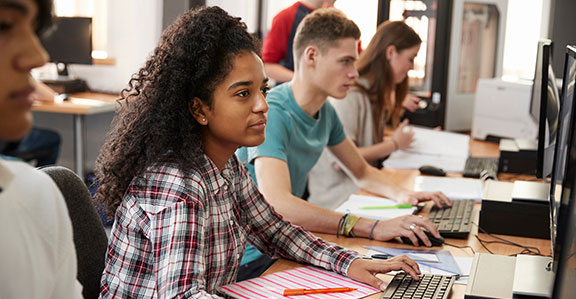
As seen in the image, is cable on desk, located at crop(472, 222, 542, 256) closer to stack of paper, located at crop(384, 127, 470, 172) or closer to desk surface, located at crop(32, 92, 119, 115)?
stack of paper, located at crop(384, 127, 470, 172)

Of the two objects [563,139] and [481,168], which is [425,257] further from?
[481,168]

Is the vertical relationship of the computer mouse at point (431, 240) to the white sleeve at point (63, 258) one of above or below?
below

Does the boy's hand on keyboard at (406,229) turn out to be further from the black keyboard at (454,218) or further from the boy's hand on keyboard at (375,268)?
the boy's hand on keyboard at (375,268)

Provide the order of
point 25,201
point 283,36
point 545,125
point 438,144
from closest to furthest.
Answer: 1. point 25,201
2. point 545,125
3. point 438,144
4. point 283,36

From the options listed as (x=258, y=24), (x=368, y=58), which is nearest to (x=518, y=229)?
(x=368, y=58)

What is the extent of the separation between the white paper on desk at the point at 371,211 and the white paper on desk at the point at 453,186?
0.81ft

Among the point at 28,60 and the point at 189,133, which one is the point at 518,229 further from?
the point at 28,60

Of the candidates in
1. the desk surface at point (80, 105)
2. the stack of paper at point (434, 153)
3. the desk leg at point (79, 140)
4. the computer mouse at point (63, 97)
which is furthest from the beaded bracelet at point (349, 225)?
the computer mouse at point (63, 97)

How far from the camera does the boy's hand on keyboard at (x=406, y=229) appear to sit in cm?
166

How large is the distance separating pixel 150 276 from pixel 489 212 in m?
1.00

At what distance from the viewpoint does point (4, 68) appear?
63cm

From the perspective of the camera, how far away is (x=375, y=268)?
4.56 feet

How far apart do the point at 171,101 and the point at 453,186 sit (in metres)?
1.37

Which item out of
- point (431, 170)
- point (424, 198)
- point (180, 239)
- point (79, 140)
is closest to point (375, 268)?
point (180, 239)
